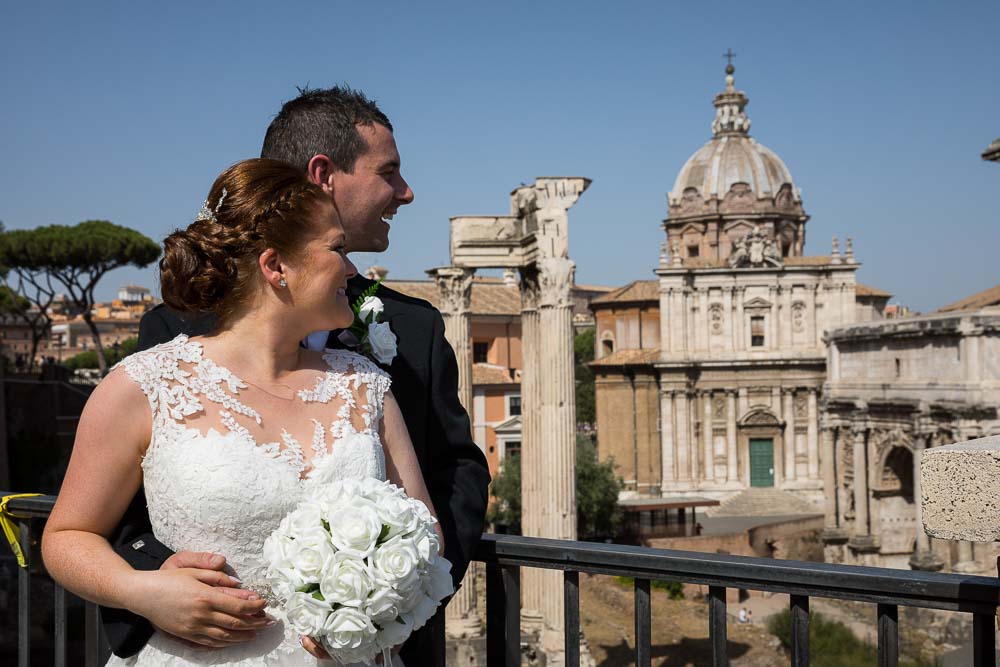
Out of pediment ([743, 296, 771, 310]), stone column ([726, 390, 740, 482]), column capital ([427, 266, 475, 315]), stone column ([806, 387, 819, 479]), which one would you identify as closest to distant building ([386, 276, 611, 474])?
stone column ([726, 390, 740, 482])

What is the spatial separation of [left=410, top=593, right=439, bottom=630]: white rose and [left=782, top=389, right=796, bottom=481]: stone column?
37023 millimetres

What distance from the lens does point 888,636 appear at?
2.14 meters

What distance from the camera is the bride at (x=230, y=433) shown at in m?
1.88

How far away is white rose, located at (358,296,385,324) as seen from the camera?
2.37m

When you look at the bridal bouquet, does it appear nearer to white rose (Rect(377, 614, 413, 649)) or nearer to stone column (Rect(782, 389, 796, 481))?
white rose (Rect(377, 614, 413, 649))

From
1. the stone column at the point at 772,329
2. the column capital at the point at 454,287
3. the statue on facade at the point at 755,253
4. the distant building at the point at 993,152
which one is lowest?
the distant building at the point at 993,152

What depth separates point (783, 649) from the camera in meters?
20.5

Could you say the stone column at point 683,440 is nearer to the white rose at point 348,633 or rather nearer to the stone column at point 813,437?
the stone column at point 813,437

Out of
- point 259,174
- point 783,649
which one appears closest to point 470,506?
point 259,174

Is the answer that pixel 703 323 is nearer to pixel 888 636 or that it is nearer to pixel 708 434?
pixel 708 434

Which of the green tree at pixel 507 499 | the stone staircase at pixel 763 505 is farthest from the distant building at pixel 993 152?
the stone staircase at pixel 763 505

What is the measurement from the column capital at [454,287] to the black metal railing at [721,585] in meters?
12.2

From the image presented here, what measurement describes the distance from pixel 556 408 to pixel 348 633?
1181 centimetres

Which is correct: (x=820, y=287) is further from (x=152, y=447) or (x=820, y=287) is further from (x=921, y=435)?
(x=152, y=447)
